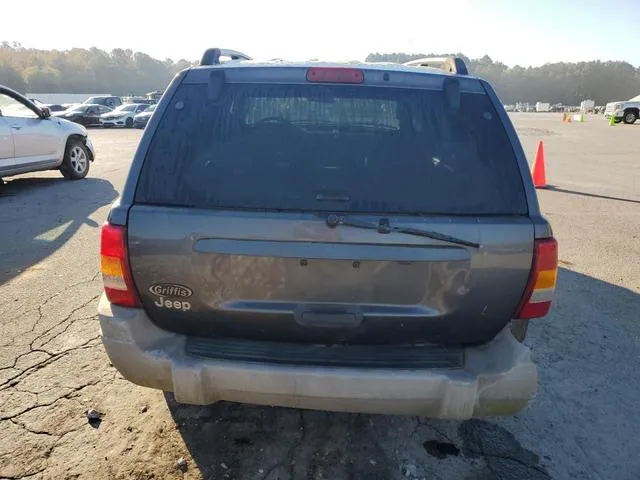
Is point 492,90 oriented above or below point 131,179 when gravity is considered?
above

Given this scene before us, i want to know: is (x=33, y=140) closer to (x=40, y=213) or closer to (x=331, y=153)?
(x=40, y=213)

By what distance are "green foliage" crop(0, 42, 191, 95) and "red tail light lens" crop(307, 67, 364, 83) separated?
98.5 metres

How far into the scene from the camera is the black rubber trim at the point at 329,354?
6.67ft

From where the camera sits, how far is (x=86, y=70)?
9838 centimetres

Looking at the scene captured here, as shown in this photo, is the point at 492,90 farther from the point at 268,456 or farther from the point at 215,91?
the point at 268,456

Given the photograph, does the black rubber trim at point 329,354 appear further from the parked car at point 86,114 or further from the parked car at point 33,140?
the parked car at point 86,114

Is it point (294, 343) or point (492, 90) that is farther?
point (492, 90)

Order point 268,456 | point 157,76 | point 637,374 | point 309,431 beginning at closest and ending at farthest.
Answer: point 268,456 → point 309,431 → point 637,374 → point 157,76

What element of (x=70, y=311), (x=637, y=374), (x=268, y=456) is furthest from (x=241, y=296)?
(x=637, y=374)

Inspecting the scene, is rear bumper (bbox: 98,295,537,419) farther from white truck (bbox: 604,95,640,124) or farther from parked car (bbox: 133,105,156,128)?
white truck (bbox: 604,95,640,124)

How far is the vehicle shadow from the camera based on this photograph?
531 centimetres

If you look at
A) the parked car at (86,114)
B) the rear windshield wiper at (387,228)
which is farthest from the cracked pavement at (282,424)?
Result: the parked car at (86,114)

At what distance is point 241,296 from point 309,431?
41.1 inches

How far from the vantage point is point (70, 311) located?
391 cm
